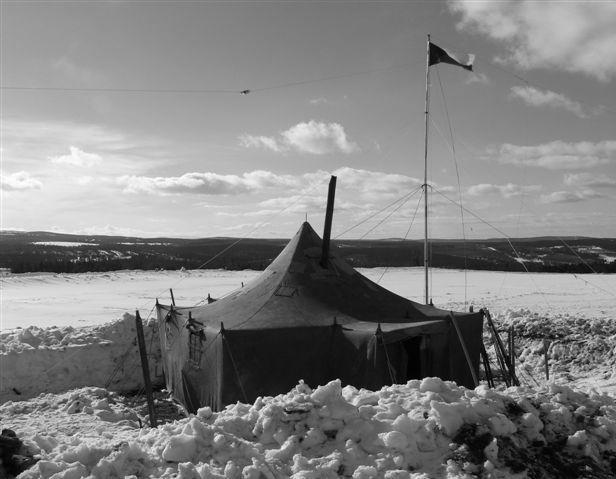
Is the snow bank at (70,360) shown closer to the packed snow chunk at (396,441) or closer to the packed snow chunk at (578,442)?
the packed snow chunk at (396,441)

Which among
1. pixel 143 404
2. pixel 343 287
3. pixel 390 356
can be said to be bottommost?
pixel 143 404

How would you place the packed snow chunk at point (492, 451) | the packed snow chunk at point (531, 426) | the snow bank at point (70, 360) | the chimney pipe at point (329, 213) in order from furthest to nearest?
the snow bank at point (70, 360) < the chimney pipe at point (329, 213) < the packed snow chunk at point (531, 426) < the packed snow chunk at point (492, 451)

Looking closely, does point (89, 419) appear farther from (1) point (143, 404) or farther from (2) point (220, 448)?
(2) point (220, 448)

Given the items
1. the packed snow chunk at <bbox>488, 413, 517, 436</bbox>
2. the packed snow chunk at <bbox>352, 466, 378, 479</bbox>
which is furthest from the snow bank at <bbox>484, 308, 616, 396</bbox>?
the packed snow chunk at <bbox>352, 466, 378, 479</bbox>

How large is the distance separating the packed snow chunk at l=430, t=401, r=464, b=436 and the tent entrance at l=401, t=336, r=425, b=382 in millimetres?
3295

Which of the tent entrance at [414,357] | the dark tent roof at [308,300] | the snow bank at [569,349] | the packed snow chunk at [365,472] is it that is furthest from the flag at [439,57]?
the packed snow chunk at [365,472]

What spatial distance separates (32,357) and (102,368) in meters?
1.42

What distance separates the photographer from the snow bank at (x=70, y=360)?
413 inches

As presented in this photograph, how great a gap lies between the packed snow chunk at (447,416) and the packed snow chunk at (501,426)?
0.97ft

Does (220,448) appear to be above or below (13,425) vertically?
above

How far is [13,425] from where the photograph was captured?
27.7 ft

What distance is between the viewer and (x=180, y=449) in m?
4.45

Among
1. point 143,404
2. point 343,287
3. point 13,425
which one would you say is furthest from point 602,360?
point 13,425

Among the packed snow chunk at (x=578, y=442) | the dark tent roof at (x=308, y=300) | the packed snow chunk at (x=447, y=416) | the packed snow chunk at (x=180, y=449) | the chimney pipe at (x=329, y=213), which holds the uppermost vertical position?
the chimney pipe at (x=329, y=213)
